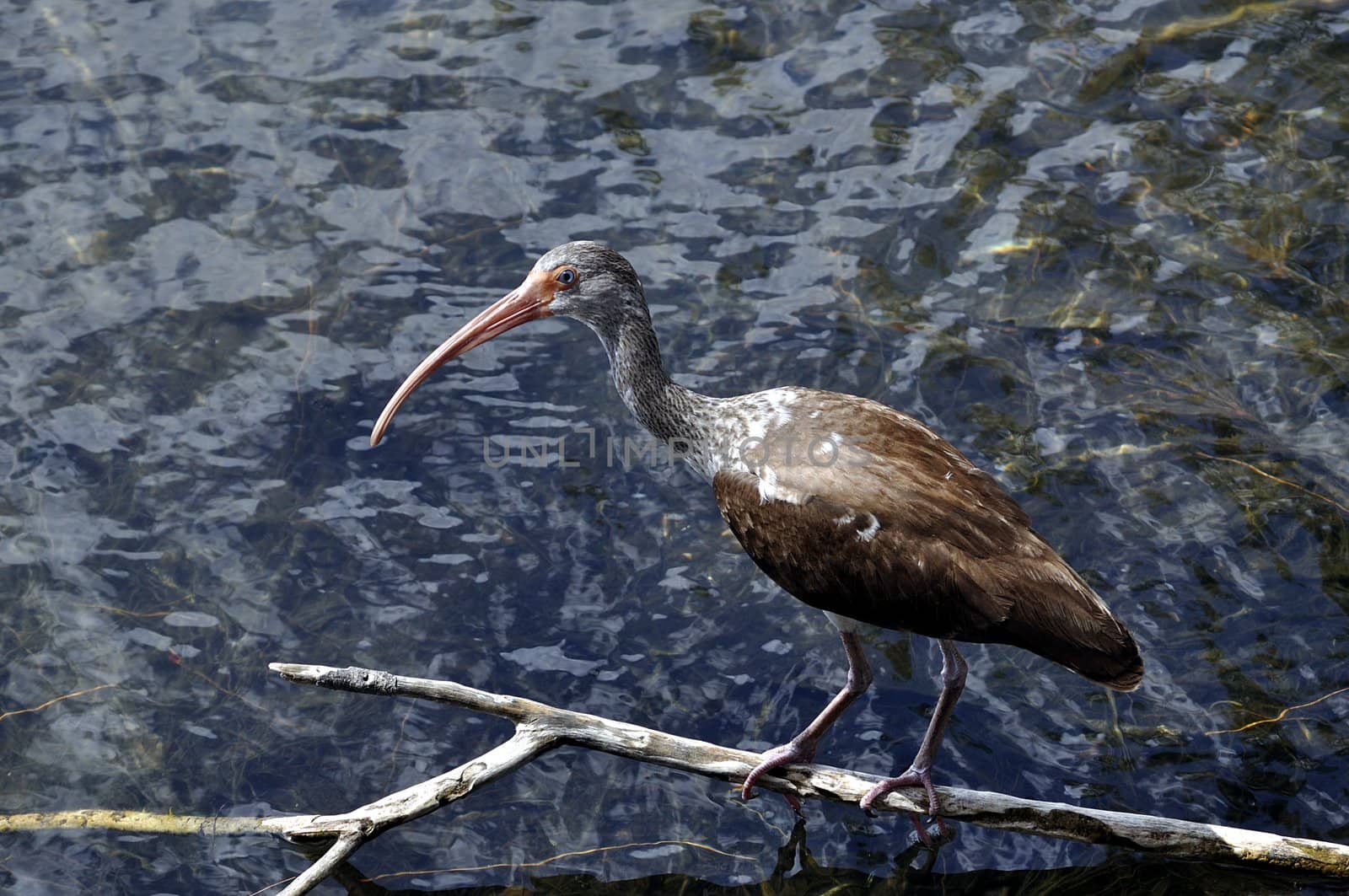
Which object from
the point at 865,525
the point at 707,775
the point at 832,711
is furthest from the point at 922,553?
the point at 707,775

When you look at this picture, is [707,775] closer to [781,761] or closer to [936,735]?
[781,761]

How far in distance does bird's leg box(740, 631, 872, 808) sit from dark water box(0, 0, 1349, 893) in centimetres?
20

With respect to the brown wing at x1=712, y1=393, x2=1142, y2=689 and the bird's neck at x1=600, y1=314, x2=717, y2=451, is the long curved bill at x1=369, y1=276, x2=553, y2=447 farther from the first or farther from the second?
the brown wing at x1=712, y1=393, x2=1142, y2=689

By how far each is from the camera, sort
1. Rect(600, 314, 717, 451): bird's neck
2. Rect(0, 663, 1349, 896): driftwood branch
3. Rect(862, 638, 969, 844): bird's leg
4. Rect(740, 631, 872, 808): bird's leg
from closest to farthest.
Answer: Rect(0, 663, 1349, 896): driftwood branch → Rect(862, 638, 969, 844): bird's leg → Rect(740, 631, 872, 808): bird's leg → Rect(600, 314, 717, 451): bird's neck

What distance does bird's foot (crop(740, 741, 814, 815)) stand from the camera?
5.63 meters

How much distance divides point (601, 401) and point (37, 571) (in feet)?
9.65

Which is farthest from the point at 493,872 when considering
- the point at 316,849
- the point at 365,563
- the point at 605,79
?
the point at 605,79

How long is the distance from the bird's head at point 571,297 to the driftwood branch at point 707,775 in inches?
66.1

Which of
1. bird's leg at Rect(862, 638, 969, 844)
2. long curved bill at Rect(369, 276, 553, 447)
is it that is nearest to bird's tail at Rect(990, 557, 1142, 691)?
bird's leg at Rect(862, 638, 969, 844)

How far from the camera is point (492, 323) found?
6.45m

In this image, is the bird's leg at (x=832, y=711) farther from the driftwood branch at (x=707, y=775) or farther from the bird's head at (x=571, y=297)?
the bird's head at (x=571, y=297)

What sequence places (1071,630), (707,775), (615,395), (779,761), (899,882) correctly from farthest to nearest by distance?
(615,395)
(899,882)
(779,761)
(707,775)
(1071,630)

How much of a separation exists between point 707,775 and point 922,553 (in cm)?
120

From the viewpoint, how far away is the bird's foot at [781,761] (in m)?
5.63
